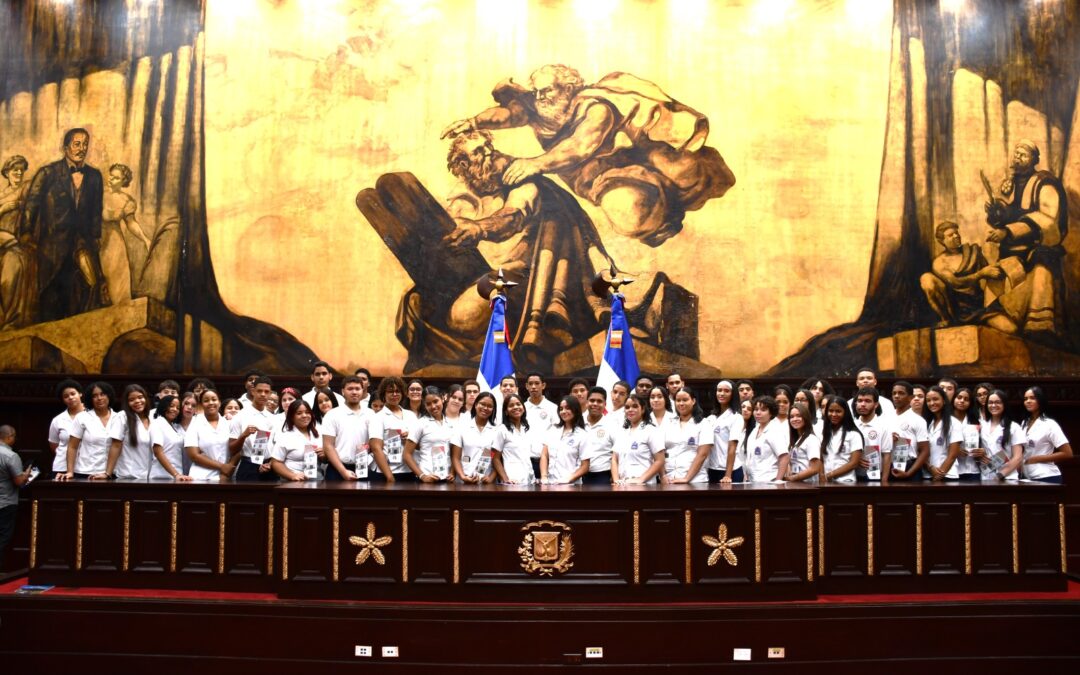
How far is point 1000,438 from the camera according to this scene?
9.52 metres

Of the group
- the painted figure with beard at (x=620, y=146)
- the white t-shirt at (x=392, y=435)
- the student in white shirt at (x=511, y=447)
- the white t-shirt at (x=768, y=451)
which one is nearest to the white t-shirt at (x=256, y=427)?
the white t-shirt at (x=392, y=435)

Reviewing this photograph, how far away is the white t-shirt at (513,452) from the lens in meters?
8.28

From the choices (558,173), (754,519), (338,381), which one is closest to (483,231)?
(558,173)

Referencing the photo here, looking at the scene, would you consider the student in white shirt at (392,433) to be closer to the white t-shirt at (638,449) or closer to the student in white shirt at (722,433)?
the white t-shirt at (638,449)

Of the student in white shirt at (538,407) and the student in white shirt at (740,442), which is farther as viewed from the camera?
the student in white shirt at (538,407)

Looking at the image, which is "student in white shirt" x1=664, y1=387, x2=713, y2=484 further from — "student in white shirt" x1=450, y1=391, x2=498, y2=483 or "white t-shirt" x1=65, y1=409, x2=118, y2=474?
"white t-shirt" x1=65, y1=409, x2=118, y2=474

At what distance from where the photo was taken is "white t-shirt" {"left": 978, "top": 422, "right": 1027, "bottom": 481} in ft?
30.7

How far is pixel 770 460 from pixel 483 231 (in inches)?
243

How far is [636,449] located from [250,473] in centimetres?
349

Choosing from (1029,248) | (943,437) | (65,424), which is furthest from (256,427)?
(1029,248)

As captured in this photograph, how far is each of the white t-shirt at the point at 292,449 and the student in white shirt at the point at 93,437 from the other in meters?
1.82

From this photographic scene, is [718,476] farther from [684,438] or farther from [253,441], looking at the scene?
[253,441]

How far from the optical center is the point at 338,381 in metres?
12.9

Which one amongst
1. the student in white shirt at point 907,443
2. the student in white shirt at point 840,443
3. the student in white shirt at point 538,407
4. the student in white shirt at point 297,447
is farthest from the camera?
the student in white shirt at point 538,407
